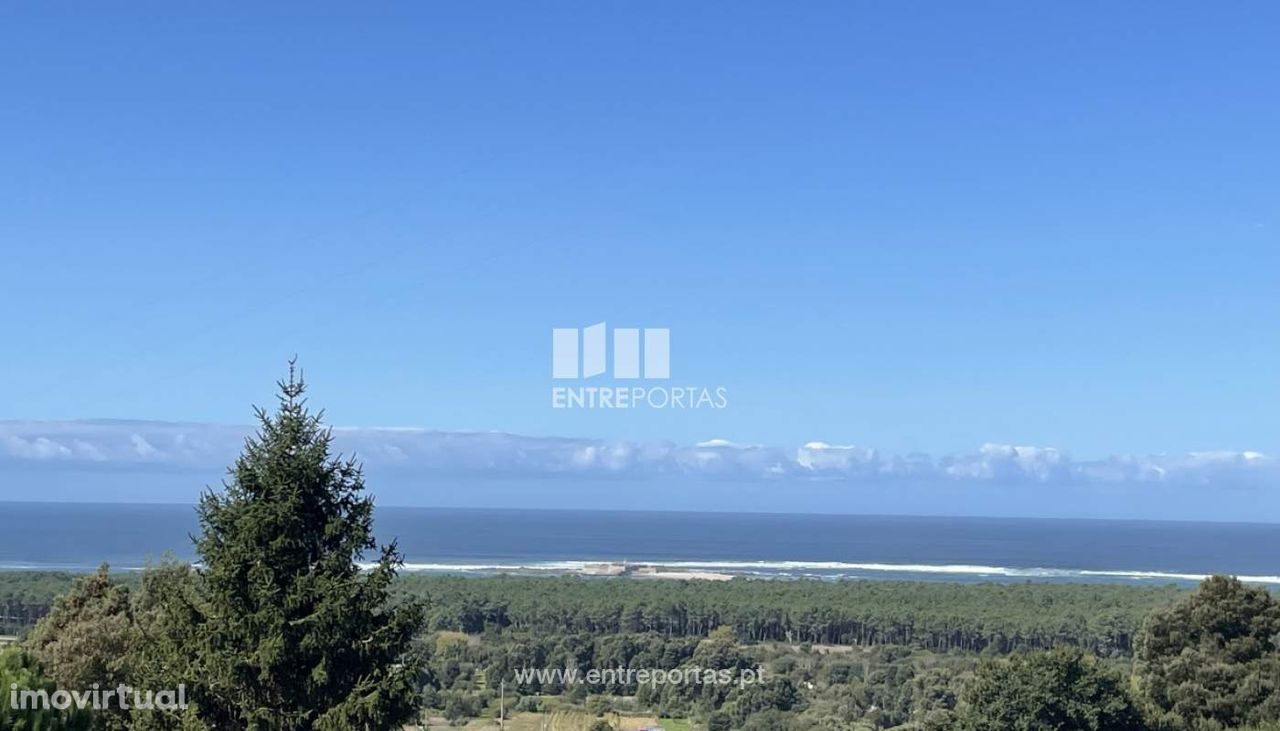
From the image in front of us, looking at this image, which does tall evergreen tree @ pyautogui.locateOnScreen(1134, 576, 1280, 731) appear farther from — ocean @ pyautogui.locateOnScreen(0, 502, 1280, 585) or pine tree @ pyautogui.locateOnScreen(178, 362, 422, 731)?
ocean @ pyautogui.locateOnScreen(0, 502, 1280, 585)

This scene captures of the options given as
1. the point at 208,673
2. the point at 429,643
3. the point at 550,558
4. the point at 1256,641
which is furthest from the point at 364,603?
the point at 550,558

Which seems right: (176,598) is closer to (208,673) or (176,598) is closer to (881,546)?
(208,673)

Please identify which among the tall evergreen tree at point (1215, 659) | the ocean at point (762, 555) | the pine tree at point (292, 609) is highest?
the pine tree at point (292, 609)

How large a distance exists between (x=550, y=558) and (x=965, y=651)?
205 feet

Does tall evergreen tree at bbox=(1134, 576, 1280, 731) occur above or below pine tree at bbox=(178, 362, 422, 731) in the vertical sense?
below

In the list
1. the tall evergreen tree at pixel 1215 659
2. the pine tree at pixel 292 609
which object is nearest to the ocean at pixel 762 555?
the tall evergreen tree at pixel 1215 659

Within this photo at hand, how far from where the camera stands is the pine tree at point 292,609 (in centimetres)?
779

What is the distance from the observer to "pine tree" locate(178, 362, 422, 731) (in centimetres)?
779

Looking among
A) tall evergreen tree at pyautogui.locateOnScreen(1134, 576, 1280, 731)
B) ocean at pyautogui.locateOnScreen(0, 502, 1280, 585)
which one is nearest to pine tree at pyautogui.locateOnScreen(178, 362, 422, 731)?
tall evergreen tree at pyautogui.locateOnScreen(1134, 576, 1280, 731)

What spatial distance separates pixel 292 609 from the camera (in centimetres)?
786

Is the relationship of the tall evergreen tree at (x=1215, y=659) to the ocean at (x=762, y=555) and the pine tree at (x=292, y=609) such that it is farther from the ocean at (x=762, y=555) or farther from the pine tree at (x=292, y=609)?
the ocean at (x=762, y=555)

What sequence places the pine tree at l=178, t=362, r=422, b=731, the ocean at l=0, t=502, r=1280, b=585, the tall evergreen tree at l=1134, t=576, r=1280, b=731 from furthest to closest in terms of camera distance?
the ocean at l=0, t=502, r=1280, b=585, the tall evergreen tree at l=1134, t=576, r=1280, b=731, the pine tree at l=178, t=362, r=422, b=731

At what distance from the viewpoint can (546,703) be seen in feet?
98.8

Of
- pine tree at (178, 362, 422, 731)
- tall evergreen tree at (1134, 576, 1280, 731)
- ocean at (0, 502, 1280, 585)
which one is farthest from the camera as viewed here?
ocean at (0, 502, 1280, 585)
